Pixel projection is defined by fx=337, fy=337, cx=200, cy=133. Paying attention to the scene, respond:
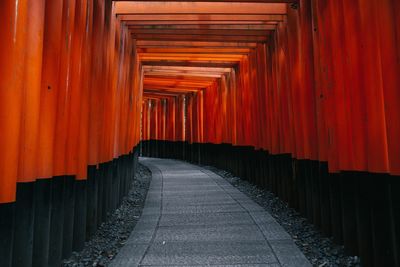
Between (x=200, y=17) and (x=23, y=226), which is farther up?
(x=200, y=17)

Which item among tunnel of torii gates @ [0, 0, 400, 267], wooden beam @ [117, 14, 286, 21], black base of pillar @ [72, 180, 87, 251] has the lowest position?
black base of pillar @ [72, 180, 87, 251]

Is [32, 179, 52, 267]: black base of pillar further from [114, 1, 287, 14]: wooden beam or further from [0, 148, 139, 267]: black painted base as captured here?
[114, 1, 287, 14]: wooden beam

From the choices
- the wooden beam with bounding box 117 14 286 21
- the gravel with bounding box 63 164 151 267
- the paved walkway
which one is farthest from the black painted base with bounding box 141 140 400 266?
the wooden beam with bounding box 117 14 286 21

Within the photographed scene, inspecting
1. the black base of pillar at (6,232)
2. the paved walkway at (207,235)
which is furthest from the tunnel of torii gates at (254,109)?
the paved walkway at (207,235)

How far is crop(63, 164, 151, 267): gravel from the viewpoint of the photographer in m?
4.09

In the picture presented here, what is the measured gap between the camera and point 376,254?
3402mm

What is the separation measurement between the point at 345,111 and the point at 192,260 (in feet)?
8.69

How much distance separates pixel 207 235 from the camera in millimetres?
5141

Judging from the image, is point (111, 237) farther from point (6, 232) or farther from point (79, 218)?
point (6, 232)

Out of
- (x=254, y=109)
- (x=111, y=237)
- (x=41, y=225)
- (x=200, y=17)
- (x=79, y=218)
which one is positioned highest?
(x=200, y=17)

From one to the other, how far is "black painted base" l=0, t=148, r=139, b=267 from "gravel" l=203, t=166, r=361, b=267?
9.62 ft

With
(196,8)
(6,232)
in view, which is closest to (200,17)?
(196,8)

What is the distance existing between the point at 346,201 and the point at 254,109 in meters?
5.56

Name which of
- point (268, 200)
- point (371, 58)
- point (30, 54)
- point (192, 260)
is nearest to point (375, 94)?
point (371, 58)
